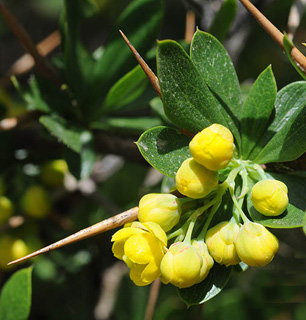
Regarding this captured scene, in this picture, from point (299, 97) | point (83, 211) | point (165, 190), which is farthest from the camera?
point (83, 211)

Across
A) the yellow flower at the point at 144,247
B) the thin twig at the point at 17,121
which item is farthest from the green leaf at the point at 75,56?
the yellow flower at the point at 144,247

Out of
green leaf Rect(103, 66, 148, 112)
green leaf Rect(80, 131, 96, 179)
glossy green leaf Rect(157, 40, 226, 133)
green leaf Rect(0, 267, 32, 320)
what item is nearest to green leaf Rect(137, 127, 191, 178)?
glossy green leaf Rect(157, 40, 226, 133)

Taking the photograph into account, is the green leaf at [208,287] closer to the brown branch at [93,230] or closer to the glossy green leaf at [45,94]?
the brown branch at [93,230]

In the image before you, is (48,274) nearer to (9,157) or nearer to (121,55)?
(9,157)

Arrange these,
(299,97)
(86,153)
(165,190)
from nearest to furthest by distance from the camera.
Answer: (299,97) → (165,190) → (86,153)

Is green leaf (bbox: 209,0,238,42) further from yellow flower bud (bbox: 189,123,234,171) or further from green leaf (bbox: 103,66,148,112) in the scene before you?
yellow flower bud (bbox: 189,123,234,171)

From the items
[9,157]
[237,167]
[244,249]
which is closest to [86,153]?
[9,157]

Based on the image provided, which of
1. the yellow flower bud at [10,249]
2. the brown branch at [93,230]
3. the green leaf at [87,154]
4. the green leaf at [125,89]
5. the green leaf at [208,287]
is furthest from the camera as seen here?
the yellow flower bud at [10,249]
